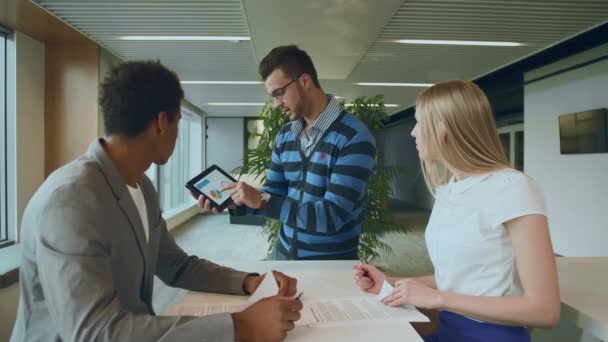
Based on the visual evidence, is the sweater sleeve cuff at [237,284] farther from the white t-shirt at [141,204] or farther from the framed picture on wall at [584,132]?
the framed picture on wall at [584,132]

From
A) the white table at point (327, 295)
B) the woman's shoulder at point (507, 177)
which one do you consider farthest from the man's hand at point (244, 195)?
the woman's shoulder at point (507, 177)

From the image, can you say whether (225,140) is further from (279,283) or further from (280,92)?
(279,283)

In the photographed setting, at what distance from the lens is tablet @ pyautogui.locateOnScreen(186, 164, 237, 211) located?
1.60 meters

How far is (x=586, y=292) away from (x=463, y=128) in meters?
0.75

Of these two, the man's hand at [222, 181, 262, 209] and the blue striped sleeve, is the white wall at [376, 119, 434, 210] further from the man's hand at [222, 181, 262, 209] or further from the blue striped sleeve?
the man's hand at [222, 181, 262, 209]

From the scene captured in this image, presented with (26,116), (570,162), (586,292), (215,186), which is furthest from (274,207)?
(570,162)

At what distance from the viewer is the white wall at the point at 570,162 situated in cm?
474

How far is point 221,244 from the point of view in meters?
6.48

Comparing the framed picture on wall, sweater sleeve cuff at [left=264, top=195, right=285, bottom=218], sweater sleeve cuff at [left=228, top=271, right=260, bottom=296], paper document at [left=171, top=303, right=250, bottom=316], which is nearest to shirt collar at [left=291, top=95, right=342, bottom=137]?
sweater sleeve cuff at [left=264, top=195, right=285, bottom=218]

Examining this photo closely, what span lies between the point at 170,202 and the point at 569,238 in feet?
23.8

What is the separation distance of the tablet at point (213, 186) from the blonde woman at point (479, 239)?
624 mm

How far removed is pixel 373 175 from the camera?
394 cm

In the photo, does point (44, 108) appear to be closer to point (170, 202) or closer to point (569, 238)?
point (170, 202)

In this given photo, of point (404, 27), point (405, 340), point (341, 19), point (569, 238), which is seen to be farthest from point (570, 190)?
point (405, 340)
